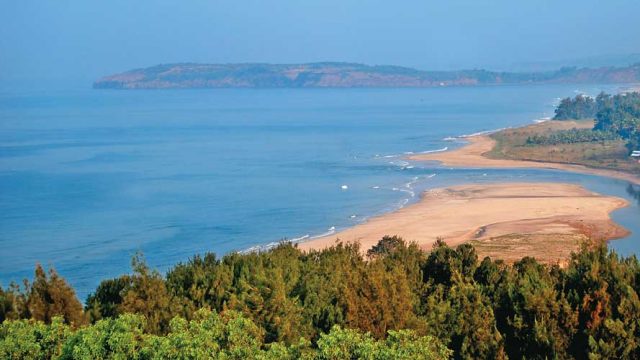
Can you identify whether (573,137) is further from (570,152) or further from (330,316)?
(330,316)

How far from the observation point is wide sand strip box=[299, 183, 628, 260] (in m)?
46.5

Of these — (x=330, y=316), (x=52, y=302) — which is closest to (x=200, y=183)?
(x=52, y=302)

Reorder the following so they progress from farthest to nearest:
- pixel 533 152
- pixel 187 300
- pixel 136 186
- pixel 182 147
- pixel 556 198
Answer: pixel 182 147
pixel 533 152
pixel 136 186
pixel 556 198
pixel 187 300

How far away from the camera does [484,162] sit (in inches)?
3091

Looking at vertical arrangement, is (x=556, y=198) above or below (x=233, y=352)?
below

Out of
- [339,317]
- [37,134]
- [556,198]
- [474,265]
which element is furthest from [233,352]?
[37,134]

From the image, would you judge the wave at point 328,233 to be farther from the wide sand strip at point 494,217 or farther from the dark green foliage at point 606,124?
the dark green foliage at point 606,124

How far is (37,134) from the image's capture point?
383ft

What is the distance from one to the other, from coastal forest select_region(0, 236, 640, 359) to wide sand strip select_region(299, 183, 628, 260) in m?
20.6

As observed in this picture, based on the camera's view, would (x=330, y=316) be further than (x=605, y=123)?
No

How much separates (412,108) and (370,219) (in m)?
119

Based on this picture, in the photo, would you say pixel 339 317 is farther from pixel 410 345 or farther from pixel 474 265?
pixel 474 265

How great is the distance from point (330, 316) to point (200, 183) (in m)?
53.3

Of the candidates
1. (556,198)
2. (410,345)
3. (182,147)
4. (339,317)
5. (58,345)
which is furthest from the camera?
(182,147)
